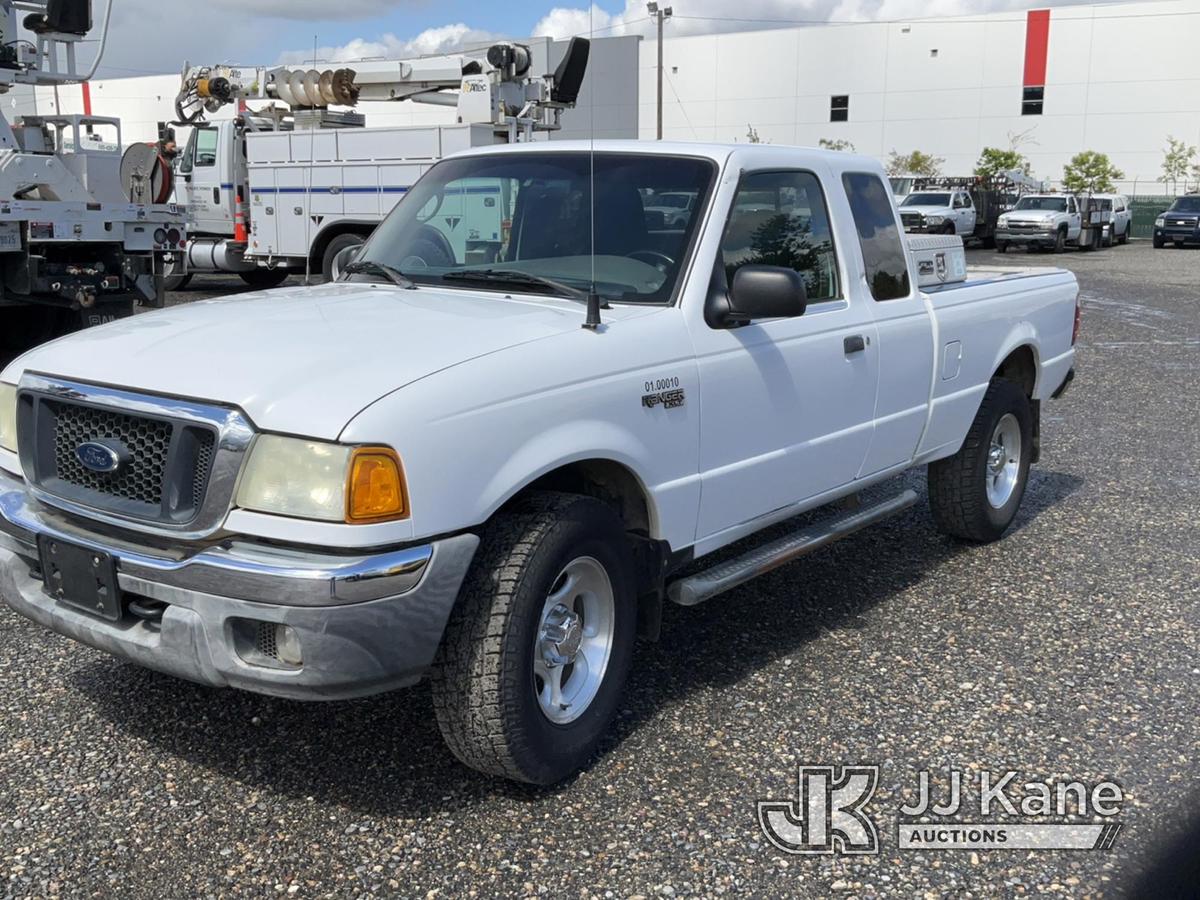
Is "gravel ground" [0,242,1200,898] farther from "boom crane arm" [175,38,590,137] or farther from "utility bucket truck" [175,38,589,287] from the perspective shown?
"boom crane arm" [175,38,590,137]

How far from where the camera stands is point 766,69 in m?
68.1

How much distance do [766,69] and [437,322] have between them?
68.8 metres

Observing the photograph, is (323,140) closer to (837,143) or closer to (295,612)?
(295,612)

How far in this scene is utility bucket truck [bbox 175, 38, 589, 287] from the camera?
15.7m

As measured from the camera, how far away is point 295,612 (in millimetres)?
2959

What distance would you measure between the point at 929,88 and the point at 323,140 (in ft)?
184

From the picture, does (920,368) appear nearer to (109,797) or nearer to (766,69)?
(109,797)

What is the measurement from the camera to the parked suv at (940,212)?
33.5m

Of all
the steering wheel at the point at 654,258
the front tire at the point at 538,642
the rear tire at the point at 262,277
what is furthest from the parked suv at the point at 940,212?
the front tire at the point at 538,642

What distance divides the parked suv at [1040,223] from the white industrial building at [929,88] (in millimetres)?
27430

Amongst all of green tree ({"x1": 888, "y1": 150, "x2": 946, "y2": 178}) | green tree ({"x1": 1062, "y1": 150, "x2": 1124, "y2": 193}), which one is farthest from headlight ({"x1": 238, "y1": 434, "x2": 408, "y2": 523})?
green tree ({"x1": 1062, "y1": 150, "x2": 1124, "y2": 193})

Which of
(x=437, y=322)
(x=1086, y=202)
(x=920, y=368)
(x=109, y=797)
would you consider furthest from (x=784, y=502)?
(x=1086, y=202)

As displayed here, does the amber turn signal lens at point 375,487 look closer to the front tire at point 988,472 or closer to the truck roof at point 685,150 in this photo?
the truck roof at point 685,150

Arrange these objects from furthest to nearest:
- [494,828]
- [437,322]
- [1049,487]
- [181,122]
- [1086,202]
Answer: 1. [1086,202]
2. [181,122]
3. [1049,487]
4. [437,322]
5. [494,828]
